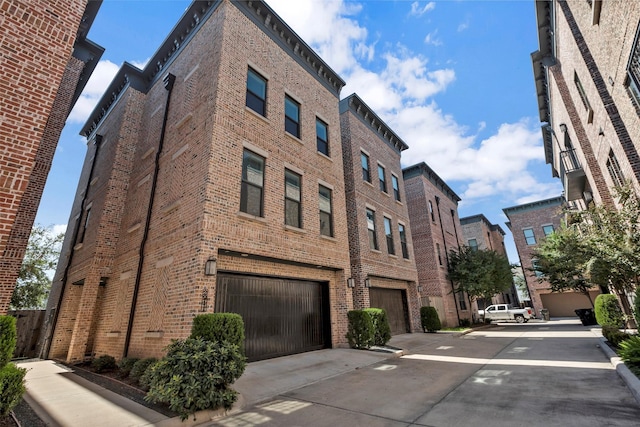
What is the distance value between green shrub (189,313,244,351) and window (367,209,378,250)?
32.0 feet

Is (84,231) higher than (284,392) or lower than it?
higher

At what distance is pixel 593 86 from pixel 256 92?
42.3 feet

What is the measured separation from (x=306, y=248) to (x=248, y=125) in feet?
15.4

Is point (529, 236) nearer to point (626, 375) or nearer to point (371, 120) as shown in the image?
point (371, 120)

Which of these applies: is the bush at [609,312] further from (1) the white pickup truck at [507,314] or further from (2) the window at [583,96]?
(1) the white pickup truck at [507,314]

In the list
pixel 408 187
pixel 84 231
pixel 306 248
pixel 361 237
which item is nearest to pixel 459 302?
pixel 408 187

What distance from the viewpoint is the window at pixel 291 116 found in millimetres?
11959

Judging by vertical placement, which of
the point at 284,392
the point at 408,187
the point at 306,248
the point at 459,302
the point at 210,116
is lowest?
the point at 284,392

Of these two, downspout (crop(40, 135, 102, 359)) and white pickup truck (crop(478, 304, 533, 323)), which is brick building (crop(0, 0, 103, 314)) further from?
white pickup truck (crop(478, 304, 533, 323))

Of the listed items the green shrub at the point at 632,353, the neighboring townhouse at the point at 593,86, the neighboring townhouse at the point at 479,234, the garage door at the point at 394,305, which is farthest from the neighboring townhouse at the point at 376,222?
the neighboring townhouse at the point at 479,234

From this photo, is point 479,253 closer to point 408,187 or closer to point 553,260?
point 553,260

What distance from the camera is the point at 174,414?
4746 mm

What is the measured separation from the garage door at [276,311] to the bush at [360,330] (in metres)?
0.92

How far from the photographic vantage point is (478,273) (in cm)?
2197
